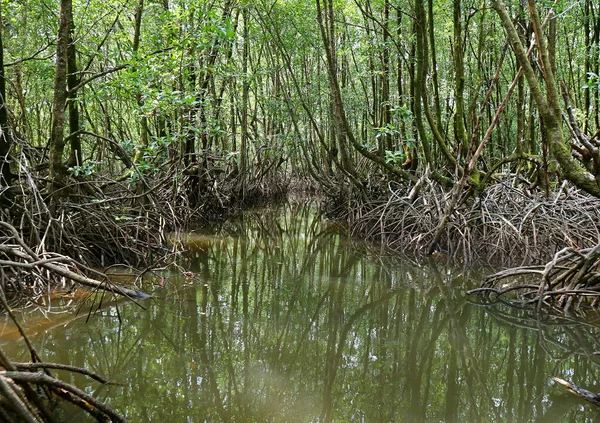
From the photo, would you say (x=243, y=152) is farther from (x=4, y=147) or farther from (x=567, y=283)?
(x=567, y=283)

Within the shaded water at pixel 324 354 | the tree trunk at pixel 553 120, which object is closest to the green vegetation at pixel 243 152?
the tree trunk at pixel 553 120

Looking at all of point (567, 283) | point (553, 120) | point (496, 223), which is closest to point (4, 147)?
point (553, 120)

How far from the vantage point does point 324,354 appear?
9.80 ft

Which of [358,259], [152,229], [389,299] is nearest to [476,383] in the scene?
[389,299]

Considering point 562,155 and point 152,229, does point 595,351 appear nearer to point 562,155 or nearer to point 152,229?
point 562,155

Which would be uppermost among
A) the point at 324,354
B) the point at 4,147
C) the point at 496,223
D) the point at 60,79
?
the point at 60,79

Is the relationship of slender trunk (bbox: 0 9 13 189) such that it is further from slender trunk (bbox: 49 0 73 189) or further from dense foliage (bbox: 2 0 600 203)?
slender trunk (bbox: 49 0 73 189)

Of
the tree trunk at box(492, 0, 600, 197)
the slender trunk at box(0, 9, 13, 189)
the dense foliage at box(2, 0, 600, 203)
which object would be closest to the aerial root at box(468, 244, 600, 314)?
A: the dense foliage at box(2, 0, 600, 203)

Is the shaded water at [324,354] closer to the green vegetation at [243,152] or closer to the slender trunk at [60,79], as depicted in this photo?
the green vegetation at [243,152]

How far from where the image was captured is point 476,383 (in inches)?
103

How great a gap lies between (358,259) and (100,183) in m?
3.26

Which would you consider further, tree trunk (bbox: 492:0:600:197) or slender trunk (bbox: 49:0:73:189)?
slender trunk (bbox: 49:0:73:189)

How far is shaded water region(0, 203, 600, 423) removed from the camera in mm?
2309

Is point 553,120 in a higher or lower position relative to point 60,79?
lower
